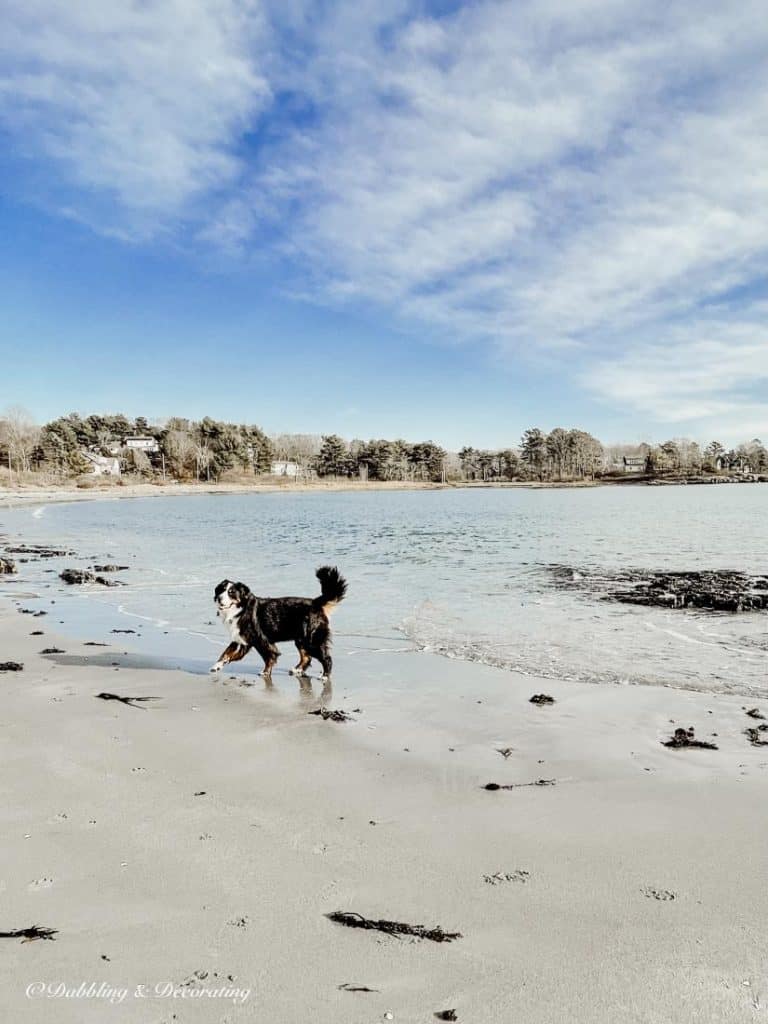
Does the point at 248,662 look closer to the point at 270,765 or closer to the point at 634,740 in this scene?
the point at 270,765

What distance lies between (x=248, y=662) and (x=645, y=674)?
4.83 m

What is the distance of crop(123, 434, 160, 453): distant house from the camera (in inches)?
5098

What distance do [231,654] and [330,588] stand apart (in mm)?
1362

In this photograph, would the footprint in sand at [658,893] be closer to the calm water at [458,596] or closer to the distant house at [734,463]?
the calm water at [458,596]

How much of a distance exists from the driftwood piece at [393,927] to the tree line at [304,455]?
4205 inches

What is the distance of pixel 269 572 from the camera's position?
16.6 meters

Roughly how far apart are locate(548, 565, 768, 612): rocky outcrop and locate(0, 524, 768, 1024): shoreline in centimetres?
650

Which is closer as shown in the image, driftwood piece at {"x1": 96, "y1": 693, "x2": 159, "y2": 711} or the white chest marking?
driftwood piece at {"x1": 96, "y1": 693, "x2": 159, "y2": 711}

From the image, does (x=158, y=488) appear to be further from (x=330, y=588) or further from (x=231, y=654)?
(x=330, y=588)

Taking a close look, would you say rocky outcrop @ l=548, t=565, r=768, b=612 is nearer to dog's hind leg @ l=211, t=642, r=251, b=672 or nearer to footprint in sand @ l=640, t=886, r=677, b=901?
dog's hind leg @ l=211, t=642, r=251, b=672

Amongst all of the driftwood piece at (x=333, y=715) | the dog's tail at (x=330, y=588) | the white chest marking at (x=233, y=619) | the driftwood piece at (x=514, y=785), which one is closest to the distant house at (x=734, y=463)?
the dog's tail at (x=330, y=588)

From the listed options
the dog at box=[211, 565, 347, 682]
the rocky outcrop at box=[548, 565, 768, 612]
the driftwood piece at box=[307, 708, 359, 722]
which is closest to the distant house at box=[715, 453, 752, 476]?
the rocky outcrop at box=[548, 565, 768, 612]


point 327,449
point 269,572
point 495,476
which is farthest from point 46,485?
point 495,476

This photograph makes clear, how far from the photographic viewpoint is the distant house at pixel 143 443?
12950 cm
